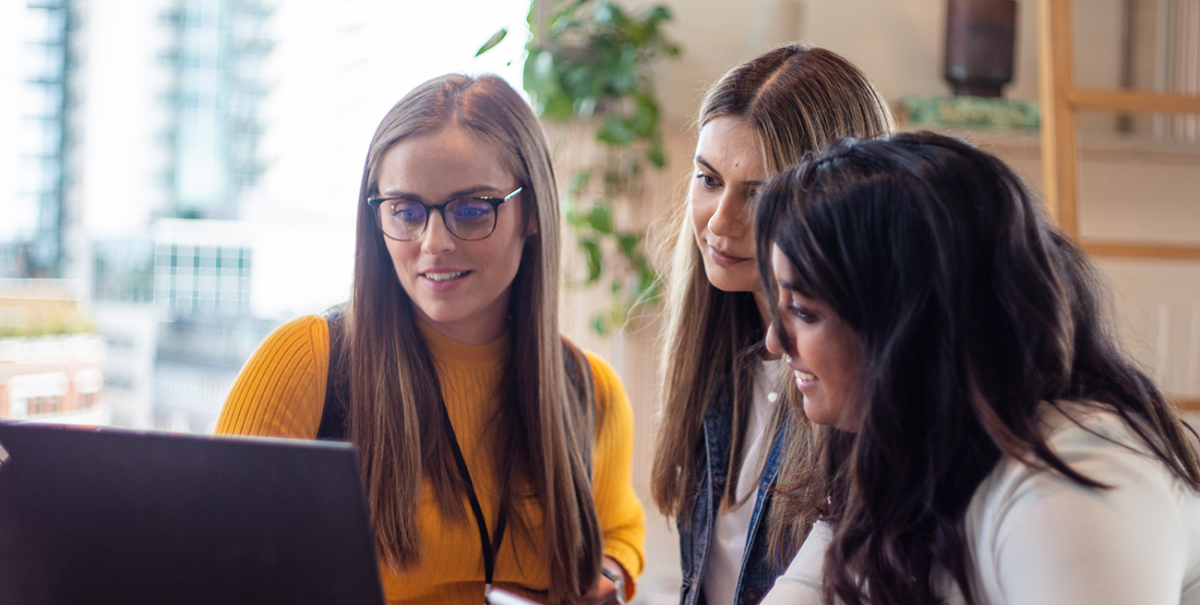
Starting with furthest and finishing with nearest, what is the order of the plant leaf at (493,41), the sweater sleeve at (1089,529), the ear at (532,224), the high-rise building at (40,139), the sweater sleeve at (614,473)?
1. the high-rise building at (40,139)
2. the plant leaf at (493,41)
3. the sweater sleeve at (614,473)
4. the ear at (532,224)
5. the sweater sleeve at (1089,529)

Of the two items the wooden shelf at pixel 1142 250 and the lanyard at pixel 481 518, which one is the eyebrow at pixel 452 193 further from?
the wooden shelf at pixel 1142 250

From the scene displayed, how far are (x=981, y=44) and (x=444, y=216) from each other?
2.23 m

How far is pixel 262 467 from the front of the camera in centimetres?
70

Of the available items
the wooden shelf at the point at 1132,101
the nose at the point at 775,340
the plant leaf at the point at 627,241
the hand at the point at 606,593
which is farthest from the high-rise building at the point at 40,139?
the wooden shelf at the point at 1132,101

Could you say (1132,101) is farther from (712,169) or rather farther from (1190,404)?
(712,169)

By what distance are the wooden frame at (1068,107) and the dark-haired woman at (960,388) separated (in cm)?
172

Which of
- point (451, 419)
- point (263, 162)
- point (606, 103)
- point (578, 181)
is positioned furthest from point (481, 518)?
point (263, 162)

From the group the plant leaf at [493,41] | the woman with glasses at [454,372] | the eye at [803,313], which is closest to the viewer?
the eye at [803,313]

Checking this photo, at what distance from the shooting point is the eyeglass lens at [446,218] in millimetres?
1239

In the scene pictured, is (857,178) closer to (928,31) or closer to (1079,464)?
(1079,464)

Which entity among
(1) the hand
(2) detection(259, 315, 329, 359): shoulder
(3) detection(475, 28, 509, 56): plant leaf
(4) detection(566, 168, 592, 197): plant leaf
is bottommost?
(1) the hand

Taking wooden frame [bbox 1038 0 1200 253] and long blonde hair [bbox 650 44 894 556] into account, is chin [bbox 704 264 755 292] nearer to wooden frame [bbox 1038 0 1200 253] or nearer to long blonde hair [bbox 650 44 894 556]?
long blonde hair [bbox 650 44 894 556]

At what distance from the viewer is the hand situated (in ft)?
4.48

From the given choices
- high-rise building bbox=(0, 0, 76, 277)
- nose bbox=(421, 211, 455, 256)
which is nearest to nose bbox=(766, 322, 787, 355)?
nose bbox=(421, 211, 455, 256)
